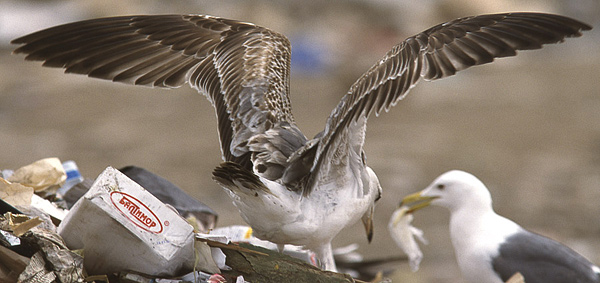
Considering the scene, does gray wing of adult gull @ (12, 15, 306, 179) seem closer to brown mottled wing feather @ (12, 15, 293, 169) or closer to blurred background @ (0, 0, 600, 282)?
brown mottled wing feather @ (12, 15, 293, 169)

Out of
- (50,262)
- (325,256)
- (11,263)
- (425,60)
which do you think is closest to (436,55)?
(425,60)

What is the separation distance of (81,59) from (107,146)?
16.4 feet

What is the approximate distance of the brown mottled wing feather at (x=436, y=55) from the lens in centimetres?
258

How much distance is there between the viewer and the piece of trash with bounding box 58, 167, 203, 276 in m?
2.53

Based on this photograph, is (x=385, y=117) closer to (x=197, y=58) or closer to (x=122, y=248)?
(x=197, y=58)

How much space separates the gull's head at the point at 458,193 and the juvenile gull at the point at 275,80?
0.51 meters

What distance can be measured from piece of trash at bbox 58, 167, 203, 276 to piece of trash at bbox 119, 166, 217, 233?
86 centimetres

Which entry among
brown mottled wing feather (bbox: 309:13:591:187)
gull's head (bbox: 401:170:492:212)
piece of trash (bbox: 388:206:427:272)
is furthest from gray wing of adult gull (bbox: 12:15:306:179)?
gull's head (bbox: 401:170:492:212)

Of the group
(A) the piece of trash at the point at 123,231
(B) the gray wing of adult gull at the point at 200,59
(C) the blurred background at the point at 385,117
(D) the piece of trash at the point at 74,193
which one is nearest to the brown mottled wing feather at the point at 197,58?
(B) the gray wing of adult gull at the point at 200,59

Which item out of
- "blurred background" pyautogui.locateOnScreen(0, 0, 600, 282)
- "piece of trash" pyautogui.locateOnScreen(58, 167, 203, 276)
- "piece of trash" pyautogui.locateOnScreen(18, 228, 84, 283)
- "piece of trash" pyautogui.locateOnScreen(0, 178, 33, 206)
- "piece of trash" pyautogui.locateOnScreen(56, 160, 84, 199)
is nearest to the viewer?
"piece of trash" pyautogui.locateOnScreen(18, 228, 84, 283)

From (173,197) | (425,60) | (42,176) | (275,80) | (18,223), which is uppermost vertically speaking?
(425,60)

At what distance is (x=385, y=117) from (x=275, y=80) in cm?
606

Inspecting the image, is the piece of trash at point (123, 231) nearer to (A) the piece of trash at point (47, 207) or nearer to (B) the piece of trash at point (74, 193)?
(A) the piece of trash at point (47, 207)

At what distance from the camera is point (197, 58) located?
3566mm
